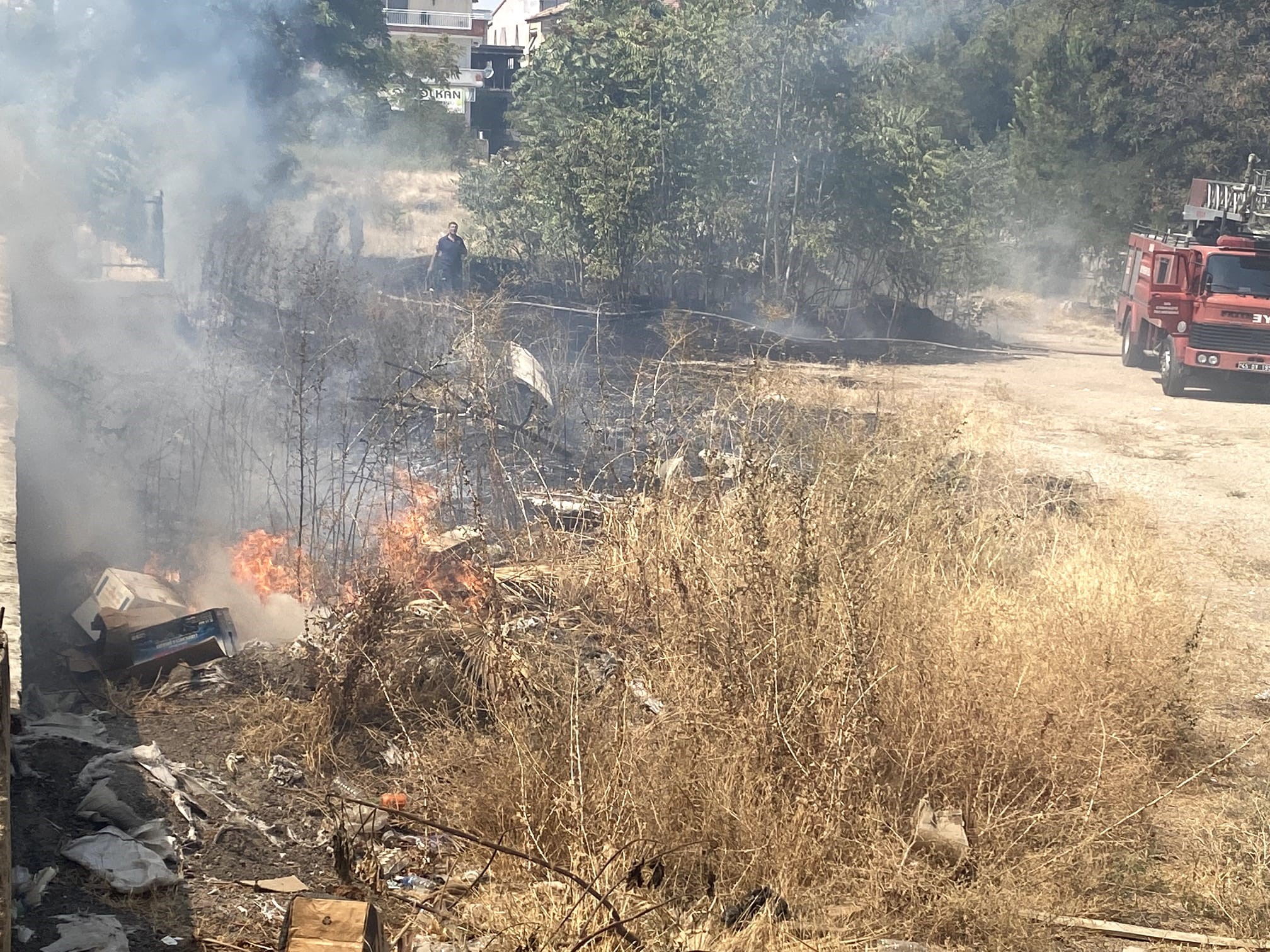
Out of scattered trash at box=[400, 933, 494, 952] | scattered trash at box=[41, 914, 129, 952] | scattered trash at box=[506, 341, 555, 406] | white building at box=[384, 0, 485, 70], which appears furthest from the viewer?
white building at box=[384, 0, 485, 70]

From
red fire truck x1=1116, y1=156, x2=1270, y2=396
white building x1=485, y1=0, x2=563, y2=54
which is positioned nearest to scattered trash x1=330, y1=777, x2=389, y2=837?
red fire truck x1=1116, y1=156, x2=1270, y2=396

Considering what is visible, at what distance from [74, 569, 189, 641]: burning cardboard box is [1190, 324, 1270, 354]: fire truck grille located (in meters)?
14.1

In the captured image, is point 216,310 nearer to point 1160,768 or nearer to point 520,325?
point 520,325

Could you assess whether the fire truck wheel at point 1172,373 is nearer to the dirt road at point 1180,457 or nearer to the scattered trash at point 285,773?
the dirt road at point 1180,457

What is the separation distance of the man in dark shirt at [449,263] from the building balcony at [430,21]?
41189mm

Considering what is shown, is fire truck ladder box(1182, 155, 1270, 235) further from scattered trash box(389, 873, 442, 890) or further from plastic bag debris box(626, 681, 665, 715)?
scattered trash box(389, 873, 442, 890)

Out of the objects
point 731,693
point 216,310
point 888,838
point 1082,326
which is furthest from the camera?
point 1082,326

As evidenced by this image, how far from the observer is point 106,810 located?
409 cm

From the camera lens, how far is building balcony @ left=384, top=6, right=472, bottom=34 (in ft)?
184

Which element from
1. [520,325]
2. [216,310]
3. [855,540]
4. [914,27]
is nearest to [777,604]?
[855,540]

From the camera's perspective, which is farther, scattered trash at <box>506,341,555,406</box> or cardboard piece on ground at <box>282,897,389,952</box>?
scattered trash at <box>506,341,555,406</box>

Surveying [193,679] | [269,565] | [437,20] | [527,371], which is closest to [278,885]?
[193,679]

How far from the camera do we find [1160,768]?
5.24 meters

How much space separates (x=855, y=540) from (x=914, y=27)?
30.6 meters
